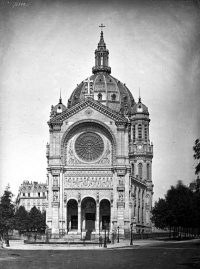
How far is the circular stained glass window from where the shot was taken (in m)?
79.7

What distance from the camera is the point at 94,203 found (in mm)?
78750

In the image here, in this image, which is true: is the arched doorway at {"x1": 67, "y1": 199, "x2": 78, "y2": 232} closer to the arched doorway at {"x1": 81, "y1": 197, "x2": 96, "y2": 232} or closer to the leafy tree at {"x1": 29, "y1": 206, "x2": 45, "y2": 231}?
the arched doorway at {"x1": 81, "y1": 197, "x2": 96, "y2": 232}

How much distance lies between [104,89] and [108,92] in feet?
3.21

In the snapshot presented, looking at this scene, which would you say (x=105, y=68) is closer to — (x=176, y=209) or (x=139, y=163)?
(x=139, y=163)

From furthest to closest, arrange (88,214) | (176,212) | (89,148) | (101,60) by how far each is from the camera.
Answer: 1. (101,60)
2. (89,148)
3. (88,214)
4. (176,212)

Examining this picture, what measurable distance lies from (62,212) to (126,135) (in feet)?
45.9

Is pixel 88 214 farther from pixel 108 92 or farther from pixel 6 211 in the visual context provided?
pixel 108 92

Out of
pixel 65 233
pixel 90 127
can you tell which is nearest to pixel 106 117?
pixel 90 127

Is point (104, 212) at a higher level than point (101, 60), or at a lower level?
lower

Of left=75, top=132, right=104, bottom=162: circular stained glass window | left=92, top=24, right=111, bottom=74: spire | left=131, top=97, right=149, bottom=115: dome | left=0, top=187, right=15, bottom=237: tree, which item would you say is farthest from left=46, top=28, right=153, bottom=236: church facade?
left=92, top=24, right=111, bottom=74: spire

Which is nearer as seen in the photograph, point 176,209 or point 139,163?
point 176,209

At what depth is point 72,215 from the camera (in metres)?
79.4

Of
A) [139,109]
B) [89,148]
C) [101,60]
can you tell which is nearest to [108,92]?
[139,109]

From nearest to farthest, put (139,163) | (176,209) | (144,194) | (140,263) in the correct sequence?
(140,263) < (176,209) < (144,194) < (139,163)
